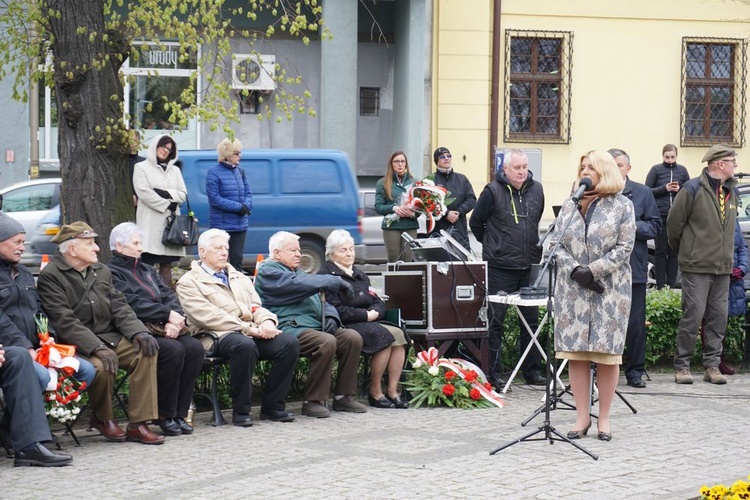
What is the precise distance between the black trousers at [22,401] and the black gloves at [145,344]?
959 mm

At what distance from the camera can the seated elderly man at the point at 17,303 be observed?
8.21 meters

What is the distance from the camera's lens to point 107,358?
8625mm

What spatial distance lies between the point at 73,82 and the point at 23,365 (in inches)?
143

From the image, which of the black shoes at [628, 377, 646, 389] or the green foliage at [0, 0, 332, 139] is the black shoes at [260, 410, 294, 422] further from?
the black shoes at [628, 377, 646, 389]

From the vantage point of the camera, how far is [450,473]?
7727 mm

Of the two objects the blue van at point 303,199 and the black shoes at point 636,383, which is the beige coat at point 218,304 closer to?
the black shoes at point 636,383

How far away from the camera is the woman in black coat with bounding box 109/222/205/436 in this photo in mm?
9039

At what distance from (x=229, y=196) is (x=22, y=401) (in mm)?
5693

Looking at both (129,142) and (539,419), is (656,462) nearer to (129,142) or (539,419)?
(539,419)

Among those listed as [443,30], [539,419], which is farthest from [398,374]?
[443,30]

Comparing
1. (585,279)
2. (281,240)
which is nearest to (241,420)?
(281,240)

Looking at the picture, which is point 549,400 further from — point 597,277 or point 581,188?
point 581,188

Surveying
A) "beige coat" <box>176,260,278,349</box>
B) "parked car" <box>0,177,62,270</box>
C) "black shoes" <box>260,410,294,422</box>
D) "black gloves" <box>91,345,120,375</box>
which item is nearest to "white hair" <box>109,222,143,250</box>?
"beige coat" <box>176,260,278,349</box>

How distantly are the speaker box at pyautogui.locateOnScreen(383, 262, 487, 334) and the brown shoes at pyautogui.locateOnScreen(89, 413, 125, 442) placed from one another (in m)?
2.96
